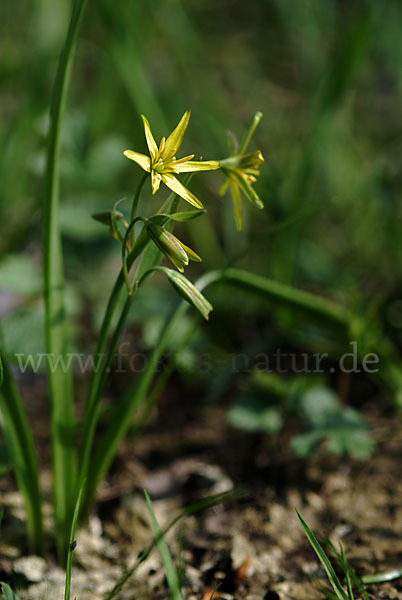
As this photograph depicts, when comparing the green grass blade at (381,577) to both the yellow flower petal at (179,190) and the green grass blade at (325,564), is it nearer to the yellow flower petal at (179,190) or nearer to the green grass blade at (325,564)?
the green grass blade at (325,564)

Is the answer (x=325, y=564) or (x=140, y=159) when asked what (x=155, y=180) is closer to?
(x=140, y=159)

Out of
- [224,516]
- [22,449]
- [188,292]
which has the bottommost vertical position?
[224,516]

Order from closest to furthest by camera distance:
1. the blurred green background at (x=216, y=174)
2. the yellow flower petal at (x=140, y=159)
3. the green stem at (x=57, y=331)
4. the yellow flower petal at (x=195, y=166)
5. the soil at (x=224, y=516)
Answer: the yellow flower petal at (x=140, y=159) < the yellow flower petal at (x=195, y=166) < the green stem at (x=57, y=331) < the soil at (x=224, y=516) < the blurred green background at (x=216, y=174)

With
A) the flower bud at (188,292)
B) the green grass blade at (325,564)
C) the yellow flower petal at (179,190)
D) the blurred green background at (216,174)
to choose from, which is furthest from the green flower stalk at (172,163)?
the green grass blade at (325,564)

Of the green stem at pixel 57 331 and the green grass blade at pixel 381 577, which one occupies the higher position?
the green stem at pixel 57 331

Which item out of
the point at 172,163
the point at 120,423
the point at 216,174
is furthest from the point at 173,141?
the point at 216,174

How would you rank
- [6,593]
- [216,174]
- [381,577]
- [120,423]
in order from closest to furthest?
[6,593] → [381,577] → [120,423] → [216,174]

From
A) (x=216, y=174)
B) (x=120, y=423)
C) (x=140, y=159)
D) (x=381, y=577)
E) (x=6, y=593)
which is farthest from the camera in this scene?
(x=216, y=174)
